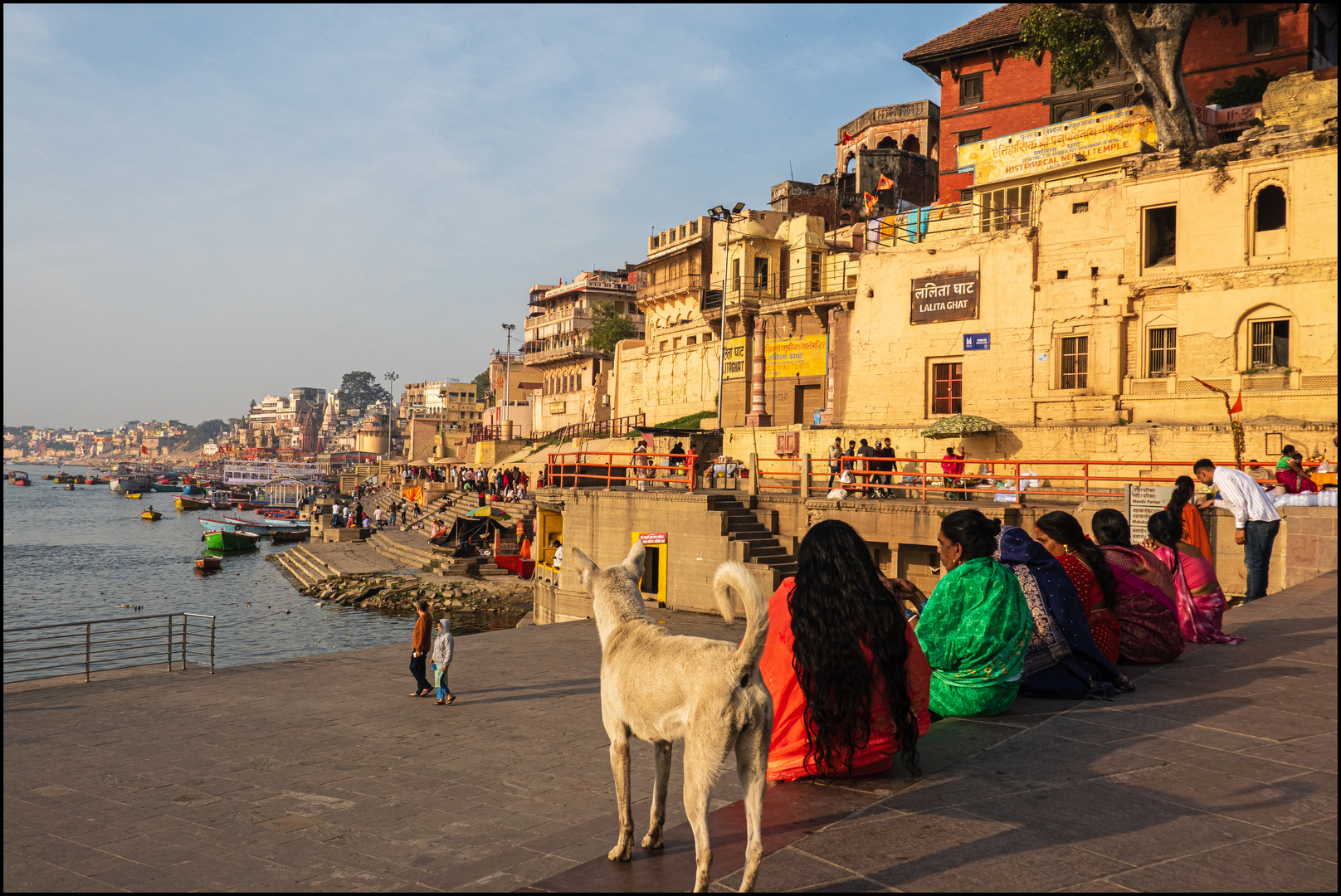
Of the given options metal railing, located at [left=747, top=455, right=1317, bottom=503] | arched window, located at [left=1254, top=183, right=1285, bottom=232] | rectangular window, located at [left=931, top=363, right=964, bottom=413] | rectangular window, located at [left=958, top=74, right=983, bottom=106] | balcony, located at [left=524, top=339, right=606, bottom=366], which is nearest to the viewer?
metal railing, located at [left=747, top=455, right=1317, bottom=503]

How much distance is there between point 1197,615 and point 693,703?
20.0ft

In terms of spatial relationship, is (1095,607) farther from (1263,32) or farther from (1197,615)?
(1263,32)

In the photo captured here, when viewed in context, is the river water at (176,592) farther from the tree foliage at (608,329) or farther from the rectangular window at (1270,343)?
the tree foliage at (608,329)

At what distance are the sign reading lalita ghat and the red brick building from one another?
7.41 meters

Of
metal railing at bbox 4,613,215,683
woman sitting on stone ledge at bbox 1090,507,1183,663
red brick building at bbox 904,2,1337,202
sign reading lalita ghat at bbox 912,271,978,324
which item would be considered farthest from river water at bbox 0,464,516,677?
red brick building at bbox 904,2,1337,202

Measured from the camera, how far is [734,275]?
155ft

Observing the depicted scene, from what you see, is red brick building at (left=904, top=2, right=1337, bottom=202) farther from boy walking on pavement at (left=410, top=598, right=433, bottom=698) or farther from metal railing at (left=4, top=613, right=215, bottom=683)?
metal railing at (left=4, top=613, right=215, bottom=683)

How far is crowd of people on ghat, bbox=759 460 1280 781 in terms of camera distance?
4707mm

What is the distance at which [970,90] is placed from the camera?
1421 inches

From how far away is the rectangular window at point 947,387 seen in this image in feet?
90.5

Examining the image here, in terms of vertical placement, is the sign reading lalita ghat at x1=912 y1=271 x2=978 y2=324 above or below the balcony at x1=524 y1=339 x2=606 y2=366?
below

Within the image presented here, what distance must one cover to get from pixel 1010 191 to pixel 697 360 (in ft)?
70.3

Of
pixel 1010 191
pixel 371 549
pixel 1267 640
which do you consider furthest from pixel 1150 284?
pixel 371 549

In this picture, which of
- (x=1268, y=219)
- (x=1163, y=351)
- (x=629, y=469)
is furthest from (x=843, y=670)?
(x=1268, y=219)
